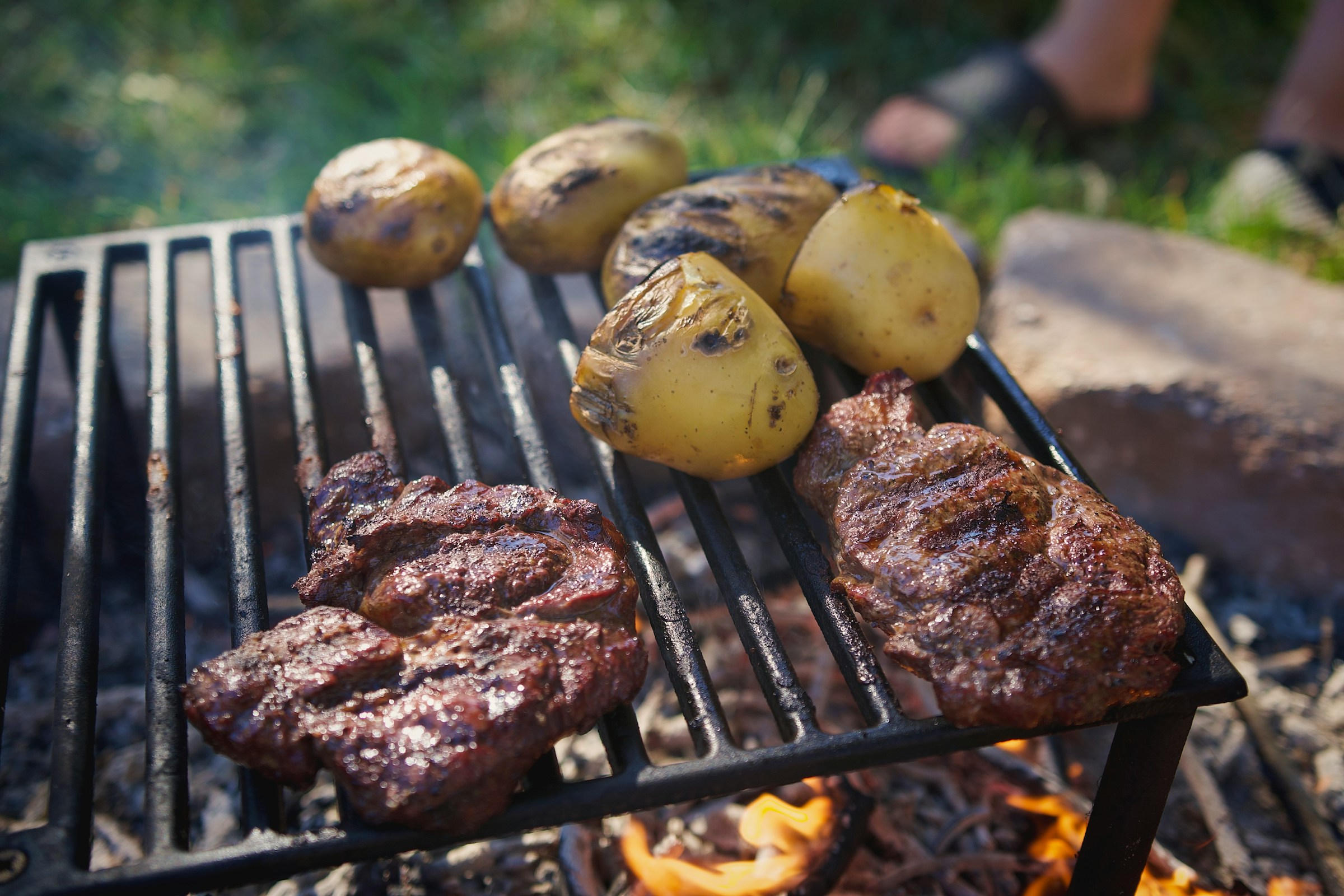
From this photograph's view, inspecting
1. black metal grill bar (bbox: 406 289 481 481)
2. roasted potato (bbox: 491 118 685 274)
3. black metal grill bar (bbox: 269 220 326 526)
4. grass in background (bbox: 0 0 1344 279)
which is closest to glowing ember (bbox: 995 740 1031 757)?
black metal grill bar (bbox: 406 289 481 481)

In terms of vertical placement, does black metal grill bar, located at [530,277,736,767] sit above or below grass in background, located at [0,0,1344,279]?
below

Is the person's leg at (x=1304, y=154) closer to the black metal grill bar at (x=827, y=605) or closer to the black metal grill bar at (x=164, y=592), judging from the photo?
the black metal grill bar at (x=827, y=605)

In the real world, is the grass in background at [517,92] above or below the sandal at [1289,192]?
above

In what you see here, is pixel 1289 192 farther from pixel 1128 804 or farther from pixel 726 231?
pixel 1128 804

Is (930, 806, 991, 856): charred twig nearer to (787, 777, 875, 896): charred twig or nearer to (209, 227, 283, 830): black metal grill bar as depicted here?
(787, 777, 875, 896): charred twig

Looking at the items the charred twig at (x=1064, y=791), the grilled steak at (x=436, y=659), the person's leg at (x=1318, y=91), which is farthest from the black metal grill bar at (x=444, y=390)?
the person's leg at (x=1318, y=91)
